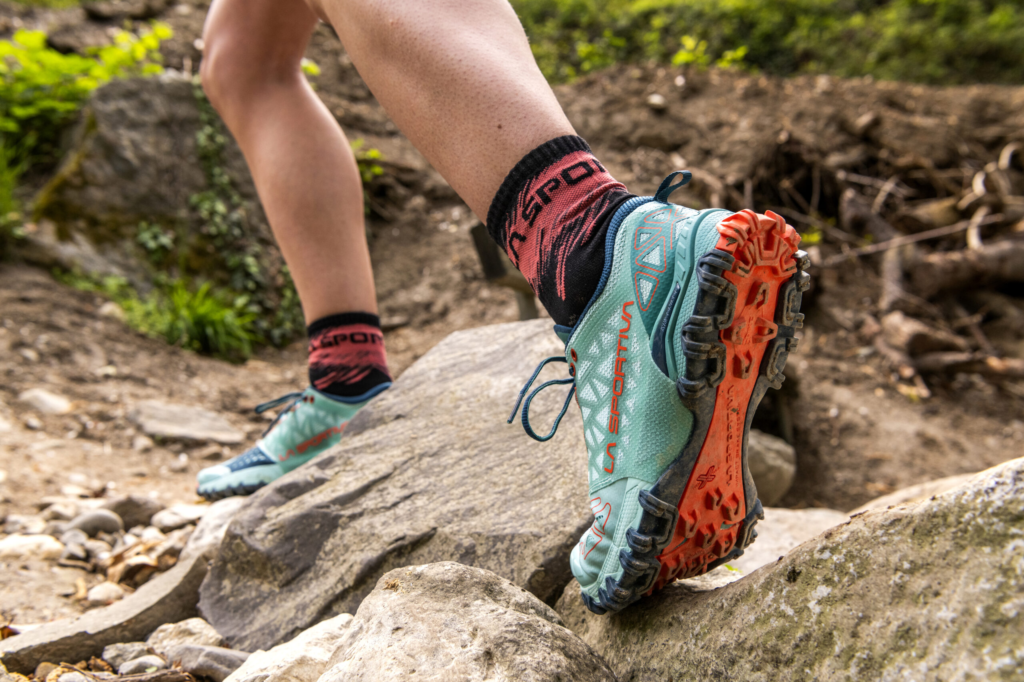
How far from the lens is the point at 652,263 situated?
3.02 ft

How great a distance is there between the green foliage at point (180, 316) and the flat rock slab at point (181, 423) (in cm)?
75

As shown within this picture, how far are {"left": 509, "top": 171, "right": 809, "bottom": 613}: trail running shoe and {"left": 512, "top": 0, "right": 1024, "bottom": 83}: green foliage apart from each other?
28.9ft

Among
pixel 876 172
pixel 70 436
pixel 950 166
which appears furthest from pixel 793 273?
pixel 950 166

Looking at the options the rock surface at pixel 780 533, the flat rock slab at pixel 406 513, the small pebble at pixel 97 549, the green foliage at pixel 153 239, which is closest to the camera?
the flat rock slab at pixel 406 513

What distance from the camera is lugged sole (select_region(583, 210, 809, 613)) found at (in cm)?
84

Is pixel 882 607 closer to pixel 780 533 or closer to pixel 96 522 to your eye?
pixel 780 533

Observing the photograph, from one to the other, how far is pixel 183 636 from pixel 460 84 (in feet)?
3.94

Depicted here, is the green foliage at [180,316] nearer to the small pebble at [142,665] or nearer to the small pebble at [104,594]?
the small pebble at [104,594]

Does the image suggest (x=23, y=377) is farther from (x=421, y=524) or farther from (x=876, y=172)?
(x=876, y=172)

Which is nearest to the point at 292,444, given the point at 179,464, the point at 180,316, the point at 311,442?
the point at 311,442

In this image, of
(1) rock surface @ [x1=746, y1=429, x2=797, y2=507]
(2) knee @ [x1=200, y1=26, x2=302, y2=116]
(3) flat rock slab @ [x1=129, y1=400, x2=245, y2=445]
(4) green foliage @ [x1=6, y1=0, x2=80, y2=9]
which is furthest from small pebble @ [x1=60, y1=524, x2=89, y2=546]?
(4) green foliage @ [x1=6, y1=0, x2=80, y2=9]

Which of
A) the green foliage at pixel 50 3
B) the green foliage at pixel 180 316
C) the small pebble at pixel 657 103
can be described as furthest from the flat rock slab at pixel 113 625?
the green foliage at pixel 50 3

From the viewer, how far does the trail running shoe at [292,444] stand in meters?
1.81

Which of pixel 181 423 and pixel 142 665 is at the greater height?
pixel 142 665
